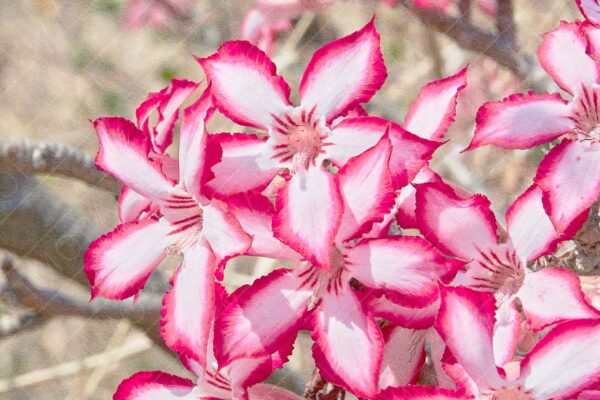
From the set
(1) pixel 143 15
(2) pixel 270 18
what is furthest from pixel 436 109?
(1) pixel 143 15

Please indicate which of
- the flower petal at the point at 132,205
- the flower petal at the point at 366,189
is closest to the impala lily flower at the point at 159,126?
the flower petal at the point at 132,205

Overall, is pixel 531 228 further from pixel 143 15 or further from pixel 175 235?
pixel 143 15

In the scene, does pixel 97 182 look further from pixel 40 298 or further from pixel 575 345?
pixel 575 345

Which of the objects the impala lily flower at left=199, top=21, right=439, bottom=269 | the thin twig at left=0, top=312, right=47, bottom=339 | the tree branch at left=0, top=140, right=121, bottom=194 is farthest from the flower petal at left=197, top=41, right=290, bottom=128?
the thin twig at left=0, top=312, right=47, bottom=339

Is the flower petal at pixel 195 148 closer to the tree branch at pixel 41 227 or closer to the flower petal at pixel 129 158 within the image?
the flower petal at pixel 129 158

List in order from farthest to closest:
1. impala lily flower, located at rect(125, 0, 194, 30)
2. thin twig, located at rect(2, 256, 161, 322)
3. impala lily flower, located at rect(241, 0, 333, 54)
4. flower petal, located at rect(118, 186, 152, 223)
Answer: impala lily flower, located at rect(125, 0, 194, 30) → thin twig, located at rect(2, 256, 161, 322) → impala lily flower, located at rect(241, 0, 333, 54) → flower petal, located at rect(118, 186, 152, 223)

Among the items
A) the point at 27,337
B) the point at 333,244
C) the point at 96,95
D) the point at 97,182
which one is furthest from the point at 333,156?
the point at 27,337

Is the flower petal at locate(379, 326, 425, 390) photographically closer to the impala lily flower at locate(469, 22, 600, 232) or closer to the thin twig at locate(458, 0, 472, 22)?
the impala lily flower at locate(469, 22, 600, 232)
